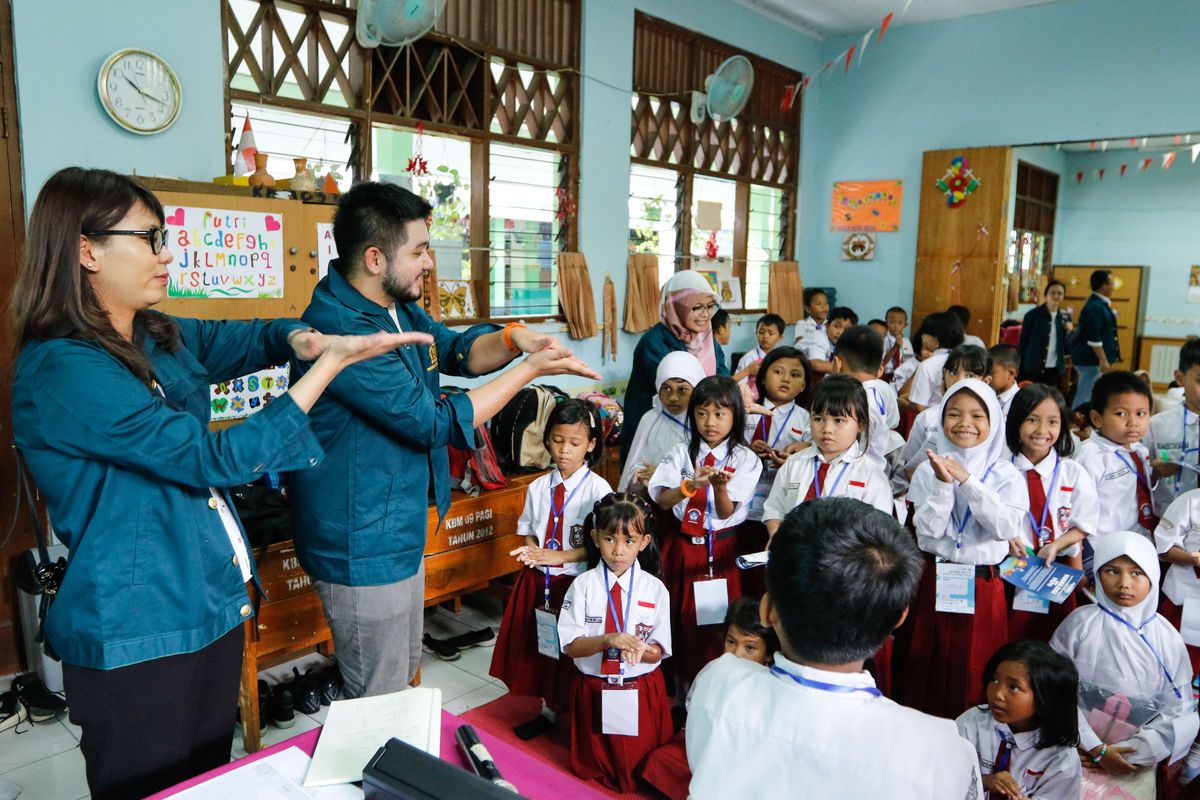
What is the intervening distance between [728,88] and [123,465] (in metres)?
5.78

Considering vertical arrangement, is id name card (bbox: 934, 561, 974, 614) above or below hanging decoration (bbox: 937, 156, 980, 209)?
below

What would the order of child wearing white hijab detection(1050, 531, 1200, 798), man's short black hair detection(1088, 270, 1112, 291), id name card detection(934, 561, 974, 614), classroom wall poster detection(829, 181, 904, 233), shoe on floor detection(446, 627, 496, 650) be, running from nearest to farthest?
1. child wearing white hijab detection(1050, 531, 1200, 798)
2. id name card detection(934, 561, 974, 614)
3. shoe on floor detection(446, 627, 496, 650)
4. man's short black hair detection(1088, 270, 1112, 291)
5. classroom wall poster detection(829, 181, 904, 233)

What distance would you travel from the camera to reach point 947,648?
105 inches

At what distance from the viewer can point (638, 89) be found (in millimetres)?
5949

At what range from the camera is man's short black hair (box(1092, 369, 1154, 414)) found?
2.95 m

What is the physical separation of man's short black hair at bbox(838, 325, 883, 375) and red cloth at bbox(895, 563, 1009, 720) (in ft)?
3.80

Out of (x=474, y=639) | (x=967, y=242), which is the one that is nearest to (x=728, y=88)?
(x=967, y=242)

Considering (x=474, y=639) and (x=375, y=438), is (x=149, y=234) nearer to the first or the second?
(x=375, y=438)

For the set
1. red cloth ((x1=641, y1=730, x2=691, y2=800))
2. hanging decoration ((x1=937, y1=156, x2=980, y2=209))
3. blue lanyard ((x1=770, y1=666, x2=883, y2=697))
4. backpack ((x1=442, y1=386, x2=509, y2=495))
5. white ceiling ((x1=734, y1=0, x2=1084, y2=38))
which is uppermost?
white ceiling ((x1=734, y1=0, x2=1084, y2=38))

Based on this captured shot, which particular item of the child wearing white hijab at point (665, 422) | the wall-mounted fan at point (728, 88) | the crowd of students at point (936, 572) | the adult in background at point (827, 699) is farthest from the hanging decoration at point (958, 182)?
the adult in background at point (827, 699)

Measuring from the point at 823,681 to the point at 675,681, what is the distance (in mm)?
2064

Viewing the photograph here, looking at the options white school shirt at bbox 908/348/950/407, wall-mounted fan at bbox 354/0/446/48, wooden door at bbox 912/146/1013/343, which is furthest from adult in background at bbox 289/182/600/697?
wooden door at bbox 912/146/1013/343

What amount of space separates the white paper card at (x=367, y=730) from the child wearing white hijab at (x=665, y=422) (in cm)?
188

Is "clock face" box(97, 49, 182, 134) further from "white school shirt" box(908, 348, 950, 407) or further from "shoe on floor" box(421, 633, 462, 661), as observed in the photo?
"white school shirt" box(908, 348, 950, 407)
